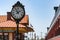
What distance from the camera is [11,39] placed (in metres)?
28.9

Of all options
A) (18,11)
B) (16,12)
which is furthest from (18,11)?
(16,12)

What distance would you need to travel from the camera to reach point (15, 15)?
1307cm

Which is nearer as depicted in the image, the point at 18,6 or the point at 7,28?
the point at 18,6

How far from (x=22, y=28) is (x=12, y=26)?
81 cm

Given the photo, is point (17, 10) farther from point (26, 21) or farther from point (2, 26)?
point (26, 21)

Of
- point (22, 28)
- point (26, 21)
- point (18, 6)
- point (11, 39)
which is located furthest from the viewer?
point (26, 21)

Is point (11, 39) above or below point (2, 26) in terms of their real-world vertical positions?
below

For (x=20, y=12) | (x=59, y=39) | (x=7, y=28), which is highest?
(x=20, y=12)

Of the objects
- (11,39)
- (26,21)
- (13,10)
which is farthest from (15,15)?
(26,21)

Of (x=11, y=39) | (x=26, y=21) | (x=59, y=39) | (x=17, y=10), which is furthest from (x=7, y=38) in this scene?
(x=17, y=10)

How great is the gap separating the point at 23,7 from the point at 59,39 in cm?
1827

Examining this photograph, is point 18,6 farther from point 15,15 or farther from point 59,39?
point 59,39

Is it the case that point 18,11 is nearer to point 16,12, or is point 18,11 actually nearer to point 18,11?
point 18,11

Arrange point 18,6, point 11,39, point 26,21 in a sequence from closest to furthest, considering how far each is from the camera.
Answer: point 18,6 → point 11,39 → point 26,21
